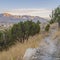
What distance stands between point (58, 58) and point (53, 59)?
0.70 ft

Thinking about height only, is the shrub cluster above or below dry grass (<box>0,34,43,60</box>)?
below

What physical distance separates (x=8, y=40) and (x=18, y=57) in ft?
42.6

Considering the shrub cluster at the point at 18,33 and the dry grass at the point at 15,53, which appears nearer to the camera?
the dry grass at the point at 15,53

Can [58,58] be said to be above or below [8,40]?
above

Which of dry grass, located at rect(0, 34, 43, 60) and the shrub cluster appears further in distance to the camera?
the shrub cluster

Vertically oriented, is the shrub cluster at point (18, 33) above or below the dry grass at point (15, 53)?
below

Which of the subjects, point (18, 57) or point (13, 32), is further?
point (13, 32)

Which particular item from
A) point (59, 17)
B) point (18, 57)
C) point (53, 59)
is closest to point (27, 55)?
point (18, 57)

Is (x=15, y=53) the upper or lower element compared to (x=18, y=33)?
upper

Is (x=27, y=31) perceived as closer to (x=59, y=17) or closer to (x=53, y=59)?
(x=59, y=17)

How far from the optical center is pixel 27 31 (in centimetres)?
2234

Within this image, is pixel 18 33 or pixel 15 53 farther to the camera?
pixel 18 33

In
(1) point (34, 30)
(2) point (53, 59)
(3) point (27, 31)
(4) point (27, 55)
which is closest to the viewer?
(2) point (53, 59)

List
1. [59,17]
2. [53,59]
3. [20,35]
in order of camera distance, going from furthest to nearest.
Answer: [59,17]
[20,35]
[53,59]
